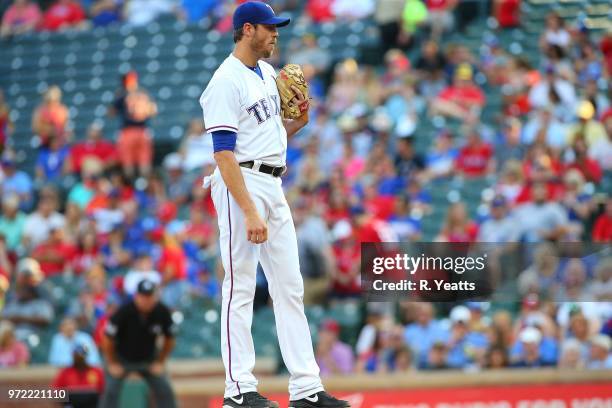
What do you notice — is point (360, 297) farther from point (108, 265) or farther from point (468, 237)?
point (108, 265)

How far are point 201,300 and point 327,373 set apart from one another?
2.14m

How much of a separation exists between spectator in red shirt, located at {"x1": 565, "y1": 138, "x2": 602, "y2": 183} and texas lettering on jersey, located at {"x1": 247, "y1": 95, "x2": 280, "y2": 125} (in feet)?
21.4

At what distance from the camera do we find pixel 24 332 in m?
11.8

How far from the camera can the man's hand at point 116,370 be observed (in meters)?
9.10

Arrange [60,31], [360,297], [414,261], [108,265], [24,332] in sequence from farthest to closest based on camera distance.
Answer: [60,31]
[108,265]
[24,332]
[360,297]
[414,261]

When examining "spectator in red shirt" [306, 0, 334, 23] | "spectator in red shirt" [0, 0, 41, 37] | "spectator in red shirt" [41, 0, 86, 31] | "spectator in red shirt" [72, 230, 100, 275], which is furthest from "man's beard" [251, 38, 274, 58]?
"spectator in red shirt" [0, 0, 41, 37]

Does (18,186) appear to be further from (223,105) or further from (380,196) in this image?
(223,105)

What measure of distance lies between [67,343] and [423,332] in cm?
312

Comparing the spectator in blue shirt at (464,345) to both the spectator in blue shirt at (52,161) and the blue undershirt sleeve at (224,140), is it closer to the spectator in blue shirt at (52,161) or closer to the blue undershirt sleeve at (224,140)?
the blue undershirt sleeve at (224,140)

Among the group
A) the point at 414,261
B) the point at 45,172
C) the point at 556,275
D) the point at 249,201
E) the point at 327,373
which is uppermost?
the point at 249,201

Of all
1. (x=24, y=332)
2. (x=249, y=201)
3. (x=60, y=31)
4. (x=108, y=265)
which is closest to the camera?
(x=249, y=201)

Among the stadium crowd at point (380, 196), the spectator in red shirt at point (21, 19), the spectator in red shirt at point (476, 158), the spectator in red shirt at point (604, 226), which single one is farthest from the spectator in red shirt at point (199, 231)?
the spectator in red shirt at point (21, 19)

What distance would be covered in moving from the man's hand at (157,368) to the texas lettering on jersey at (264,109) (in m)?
3.60

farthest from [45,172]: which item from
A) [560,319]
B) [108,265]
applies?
[560,319]
